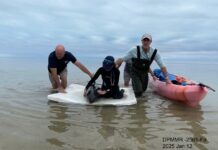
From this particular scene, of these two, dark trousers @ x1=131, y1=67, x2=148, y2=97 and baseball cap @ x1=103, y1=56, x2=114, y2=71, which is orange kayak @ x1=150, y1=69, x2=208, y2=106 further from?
baseball cap @ x1=103, y1=56, x2=114, y2=71

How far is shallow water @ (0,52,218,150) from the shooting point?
13.9ft

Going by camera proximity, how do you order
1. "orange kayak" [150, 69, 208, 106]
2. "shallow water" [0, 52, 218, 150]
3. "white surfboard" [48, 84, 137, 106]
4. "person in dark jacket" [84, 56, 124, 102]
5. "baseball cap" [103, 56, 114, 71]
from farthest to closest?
"person in dark jacket" [84, 56, 124, 102] → "baseball cap" [103, 56, 114, 71] → "white surfboard" [48, 84, 137, 106] → "orange kayak" [150, 69, 208, 106] → "shallow water" [0, 52, 218, 150]

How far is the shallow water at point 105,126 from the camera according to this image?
167 inches

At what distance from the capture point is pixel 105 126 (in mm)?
5180

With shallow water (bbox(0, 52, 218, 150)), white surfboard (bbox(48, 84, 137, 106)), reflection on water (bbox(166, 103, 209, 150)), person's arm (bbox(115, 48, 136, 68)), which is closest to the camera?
shallow water (bbox(0, 52, 218, 150))

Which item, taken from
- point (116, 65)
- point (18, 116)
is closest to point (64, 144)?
point (18, 116)

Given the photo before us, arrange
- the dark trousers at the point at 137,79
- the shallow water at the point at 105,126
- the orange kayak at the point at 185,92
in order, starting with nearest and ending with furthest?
the shallow water at the point at 105,126 → the orange kayak at the point at 185,92 → the dark trousers at the point at 137,79

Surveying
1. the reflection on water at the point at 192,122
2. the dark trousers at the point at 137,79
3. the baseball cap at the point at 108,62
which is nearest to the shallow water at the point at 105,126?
the reflection on water at the point at 192,122

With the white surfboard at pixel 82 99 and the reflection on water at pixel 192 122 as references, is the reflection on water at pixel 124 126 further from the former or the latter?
the white surfboard at pixel 82 99

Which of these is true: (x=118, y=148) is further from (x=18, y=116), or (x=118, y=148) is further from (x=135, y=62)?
(x=135, y=62)

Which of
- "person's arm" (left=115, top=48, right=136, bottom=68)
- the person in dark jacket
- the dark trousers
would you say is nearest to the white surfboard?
the person in dark jacket

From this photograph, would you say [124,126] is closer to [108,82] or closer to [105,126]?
[105,126]

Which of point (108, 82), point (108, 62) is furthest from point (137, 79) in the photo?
point (108, 62)

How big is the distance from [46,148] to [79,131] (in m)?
0.88
